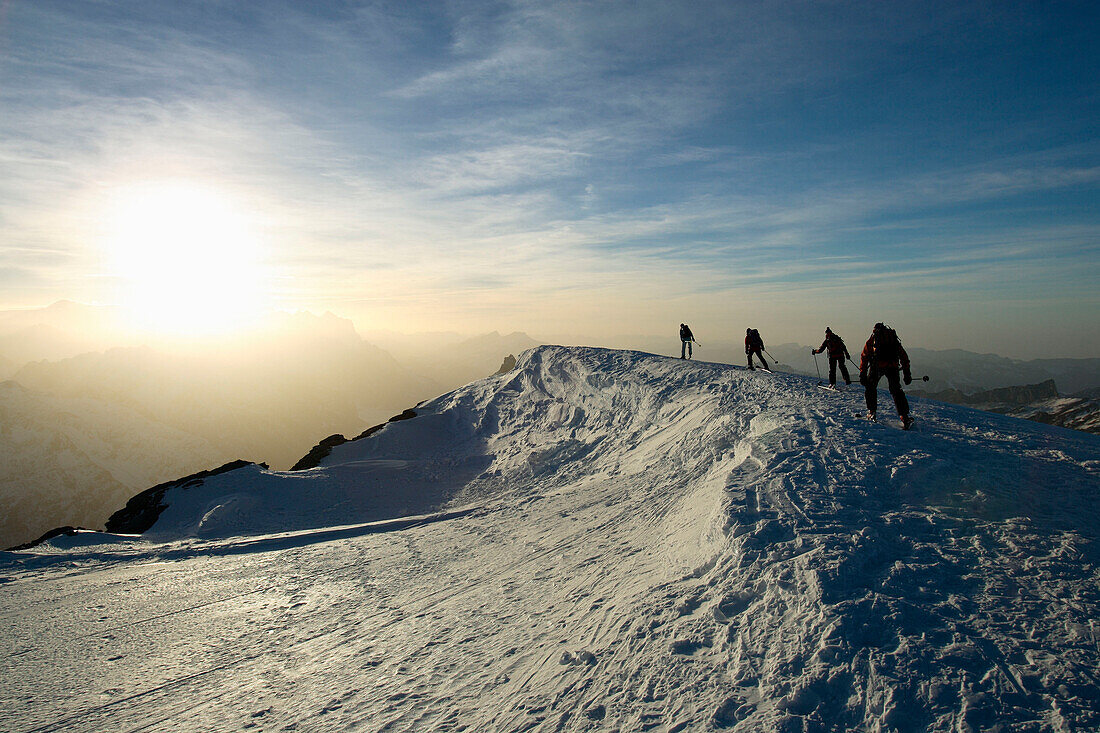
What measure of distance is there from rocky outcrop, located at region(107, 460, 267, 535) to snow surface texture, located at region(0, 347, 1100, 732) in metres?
2.17

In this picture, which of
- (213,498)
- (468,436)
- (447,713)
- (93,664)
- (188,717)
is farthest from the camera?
(468,436)

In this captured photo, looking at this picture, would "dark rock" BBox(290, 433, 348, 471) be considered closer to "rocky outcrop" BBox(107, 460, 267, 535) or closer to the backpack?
"rocky outcrop" BBox(107, 460, 267, 535)

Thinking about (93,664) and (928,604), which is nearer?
(928,604)

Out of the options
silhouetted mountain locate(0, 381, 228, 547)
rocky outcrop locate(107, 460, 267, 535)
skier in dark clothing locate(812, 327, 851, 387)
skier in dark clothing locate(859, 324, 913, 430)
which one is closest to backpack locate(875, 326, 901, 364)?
skier in dark clothing locate(859, 324, 913, 430)

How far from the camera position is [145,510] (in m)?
23.5

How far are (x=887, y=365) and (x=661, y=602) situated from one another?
1003 cm

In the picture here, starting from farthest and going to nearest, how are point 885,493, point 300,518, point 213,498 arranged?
point 213,498, point 300,518, point 885,493

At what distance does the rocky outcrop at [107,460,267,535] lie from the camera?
2212 cm

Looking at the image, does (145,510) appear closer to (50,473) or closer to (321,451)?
(321,451)

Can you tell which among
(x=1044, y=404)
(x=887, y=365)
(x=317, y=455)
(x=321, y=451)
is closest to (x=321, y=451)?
(x=321, y=451)

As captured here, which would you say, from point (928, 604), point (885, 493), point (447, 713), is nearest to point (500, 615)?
point (447, 713)

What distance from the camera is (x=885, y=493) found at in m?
9.54

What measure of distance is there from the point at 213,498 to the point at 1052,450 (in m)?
→ 30.0

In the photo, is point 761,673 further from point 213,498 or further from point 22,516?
point 22,516
